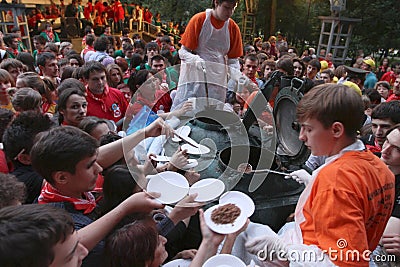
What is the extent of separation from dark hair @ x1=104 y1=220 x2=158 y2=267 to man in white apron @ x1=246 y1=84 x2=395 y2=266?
53 centimetres

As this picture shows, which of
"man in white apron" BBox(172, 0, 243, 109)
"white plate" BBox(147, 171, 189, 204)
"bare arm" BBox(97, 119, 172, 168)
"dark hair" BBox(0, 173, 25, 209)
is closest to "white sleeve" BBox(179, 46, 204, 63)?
"man in white apron" BBox(172, 0, 243, 109)

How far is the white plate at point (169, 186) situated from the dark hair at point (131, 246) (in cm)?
35

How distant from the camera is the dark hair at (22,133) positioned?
6.50 feet

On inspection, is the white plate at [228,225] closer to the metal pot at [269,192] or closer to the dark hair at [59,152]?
the metal pot at [269,192]

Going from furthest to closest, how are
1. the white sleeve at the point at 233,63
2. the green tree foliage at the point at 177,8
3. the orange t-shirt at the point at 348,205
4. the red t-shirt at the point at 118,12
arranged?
1. the green tree foliage at the point at 177,8
2. the red t-shirt at the point at 118,12
3. the white sleeve at the point at 233,63
4. the orange t-shirt at the point at 348,205

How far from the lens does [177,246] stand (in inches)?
75.8

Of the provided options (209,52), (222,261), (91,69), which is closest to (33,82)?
(91,69)

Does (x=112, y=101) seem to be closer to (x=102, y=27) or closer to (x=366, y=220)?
(x=366, y=220)

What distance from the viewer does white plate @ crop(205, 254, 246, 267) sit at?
1400mm

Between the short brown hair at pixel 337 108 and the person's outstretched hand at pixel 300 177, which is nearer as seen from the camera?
the short brown hair at pixel 337 108

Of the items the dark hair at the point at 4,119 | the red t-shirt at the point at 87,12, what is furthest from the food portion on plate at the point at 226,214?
the red t-shirt at the point at 87,12

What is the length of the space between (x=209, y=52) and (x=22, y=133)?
1703 mm

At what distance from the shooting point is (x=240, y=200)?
1.72 metres

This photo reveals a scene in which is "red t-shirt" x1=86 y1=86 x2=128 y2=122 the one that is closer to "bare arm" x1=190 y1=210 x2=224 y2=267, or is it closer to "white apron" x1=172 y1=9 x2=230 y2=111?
"white apron" x1=172 y1=9 x2=230 y2=111
